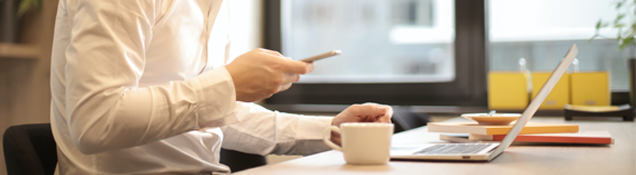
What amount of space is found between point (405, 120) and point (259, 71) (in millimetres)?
1007

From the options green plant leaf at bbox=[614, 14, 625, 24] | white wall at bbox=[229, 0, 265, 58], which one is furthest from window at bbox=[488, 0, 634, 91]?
white wall at bbox=[229, 0, 265, 58]

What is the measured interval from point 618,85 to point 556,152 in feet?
5.20

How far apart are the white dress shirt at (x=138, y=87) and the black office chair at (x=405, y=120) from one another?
26.5 inches

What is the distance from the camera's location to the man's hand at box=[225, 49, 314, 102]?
74 centimetres

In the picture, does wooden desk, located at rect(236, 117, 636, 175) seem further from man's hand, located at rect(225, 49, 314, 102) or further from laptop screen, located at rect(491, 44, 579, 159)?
man's hand, located at rect(225, 49, 314, 102)

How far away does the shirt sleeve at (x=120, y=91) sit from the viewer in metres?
0.67

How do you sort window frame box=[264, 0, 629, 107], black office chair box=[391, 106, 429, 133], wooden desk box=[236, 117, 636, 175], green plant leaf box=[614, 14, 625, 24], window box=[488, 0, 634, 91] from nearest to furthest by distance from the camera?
1. wooden desk box=[236, 117, 636, 175]
2. black office chair box=[391, 106, 429, 133]
3. green plant leaf box=[614, 14, 625, 24]
4. window box=[488, 0, 634, 91]
5. window frame box=[264, 0, 629, 107]

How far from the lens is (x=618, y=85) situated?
212 cm

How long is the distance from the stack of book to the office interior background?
4.28 ft

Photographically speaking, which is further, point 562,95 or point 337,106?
point 337,106

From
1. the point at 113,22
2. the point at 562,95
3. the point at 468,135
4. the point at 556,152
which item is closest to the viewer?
the point at 113,22

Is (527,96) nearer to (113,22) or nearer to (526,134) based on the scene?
(526,134)

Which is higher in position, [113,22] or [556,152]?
[113,22]

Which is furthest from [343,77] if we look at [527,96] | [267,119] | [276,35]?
[267,119]
